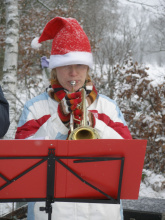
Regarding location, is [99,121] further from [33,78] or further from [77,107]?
[33,78]

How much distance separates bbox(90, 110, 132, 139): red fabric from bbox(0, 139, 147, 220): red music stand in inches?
22.1

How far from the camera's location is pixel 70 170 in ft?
4.48

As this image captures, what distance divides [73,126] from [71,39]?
0.68 metres

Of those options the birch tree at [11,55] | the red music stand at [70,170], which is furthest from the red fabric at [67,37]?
the birch tree at [11,55]

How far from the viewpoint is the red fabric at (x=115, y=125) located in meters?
1.94

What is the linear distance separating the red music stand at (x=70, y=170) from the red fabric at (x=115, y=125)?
1.84 ft

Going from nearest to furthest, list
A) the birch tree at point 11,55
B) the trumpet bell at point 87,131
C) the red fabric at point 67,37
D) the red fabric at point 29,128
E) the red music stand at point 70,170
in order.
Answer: the red music stand at point 70,170, the trumpet bell at point 87,131, the red fabric at point 29,128, the red fabric at point 67,37, the birch tree at point 11,55

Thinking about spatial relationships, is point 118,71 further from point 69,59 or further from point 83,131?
point 83,131

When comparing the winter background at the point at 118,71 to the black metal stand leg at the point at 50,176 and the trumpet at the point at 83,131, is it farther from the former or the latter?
the black metal stand leg at the point at 50,176

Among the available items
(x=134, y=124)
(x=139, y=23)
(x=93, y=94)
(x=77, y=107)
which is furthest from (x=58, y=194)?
(x=139, y=23)

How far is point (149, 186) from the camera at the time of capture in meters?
4.80

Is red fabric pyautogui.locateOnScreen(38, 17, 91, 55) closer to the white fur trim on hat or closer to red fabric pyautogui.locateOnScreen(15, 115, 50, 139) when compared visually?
the white fur trim on hat

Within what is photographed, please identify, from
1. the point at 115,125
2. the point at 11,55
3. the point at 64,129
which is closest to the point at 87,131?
the point at 64,129

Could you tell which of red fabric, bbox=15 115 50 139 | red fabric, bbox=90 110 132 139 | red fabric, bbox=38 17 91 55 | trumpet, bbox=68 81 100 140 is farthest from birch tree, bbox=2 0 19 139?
trumpet, bbox=68 81 100 140
